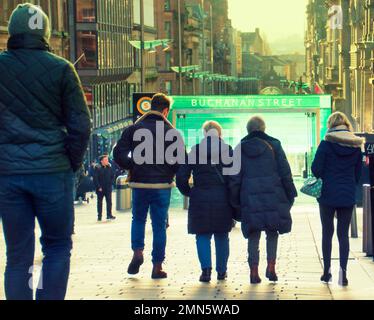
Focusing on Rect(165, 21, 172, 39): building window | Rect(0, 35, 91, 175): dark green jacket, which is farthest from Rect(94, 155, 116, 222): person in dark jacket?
Rect(165, 21, 172, 39): building window

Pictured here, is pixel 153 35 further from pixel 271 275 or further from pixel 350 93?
pixel 271 275

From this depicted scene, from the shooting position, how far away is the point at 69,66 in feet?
22.3

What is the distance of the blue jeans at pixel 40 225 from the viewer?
21.9ft

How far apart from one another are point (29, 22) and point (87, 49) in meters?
77.5

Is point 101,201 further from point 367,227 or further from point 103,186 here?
point 367,227

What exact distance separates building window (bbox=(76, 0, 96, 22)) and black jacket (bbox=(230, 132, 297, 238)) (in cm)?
7385

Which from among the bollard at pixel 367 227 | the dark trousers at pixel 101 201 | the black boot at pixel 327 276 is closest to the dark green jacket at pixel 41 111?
the black boot at pixel 327 276

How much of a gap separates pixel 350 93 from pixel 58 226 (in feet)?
281

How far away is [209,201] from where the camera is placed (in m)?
11.4

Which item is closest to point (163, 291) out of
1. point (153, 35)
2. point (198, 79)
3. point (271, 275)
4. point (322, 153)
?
point (271, 275)

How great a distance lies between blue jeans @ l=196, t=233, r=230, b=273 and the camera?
11250 mm

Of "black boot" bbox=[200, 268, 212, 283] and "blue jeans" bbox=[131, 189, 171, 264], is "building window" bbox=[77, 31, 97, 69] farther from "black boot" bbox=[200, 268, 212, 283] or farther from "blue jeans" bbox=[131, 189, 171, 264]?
"black boot" bbox=[200, 268, 212, 283]

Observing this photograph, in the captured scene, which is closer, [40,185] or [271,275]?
[40,185]
